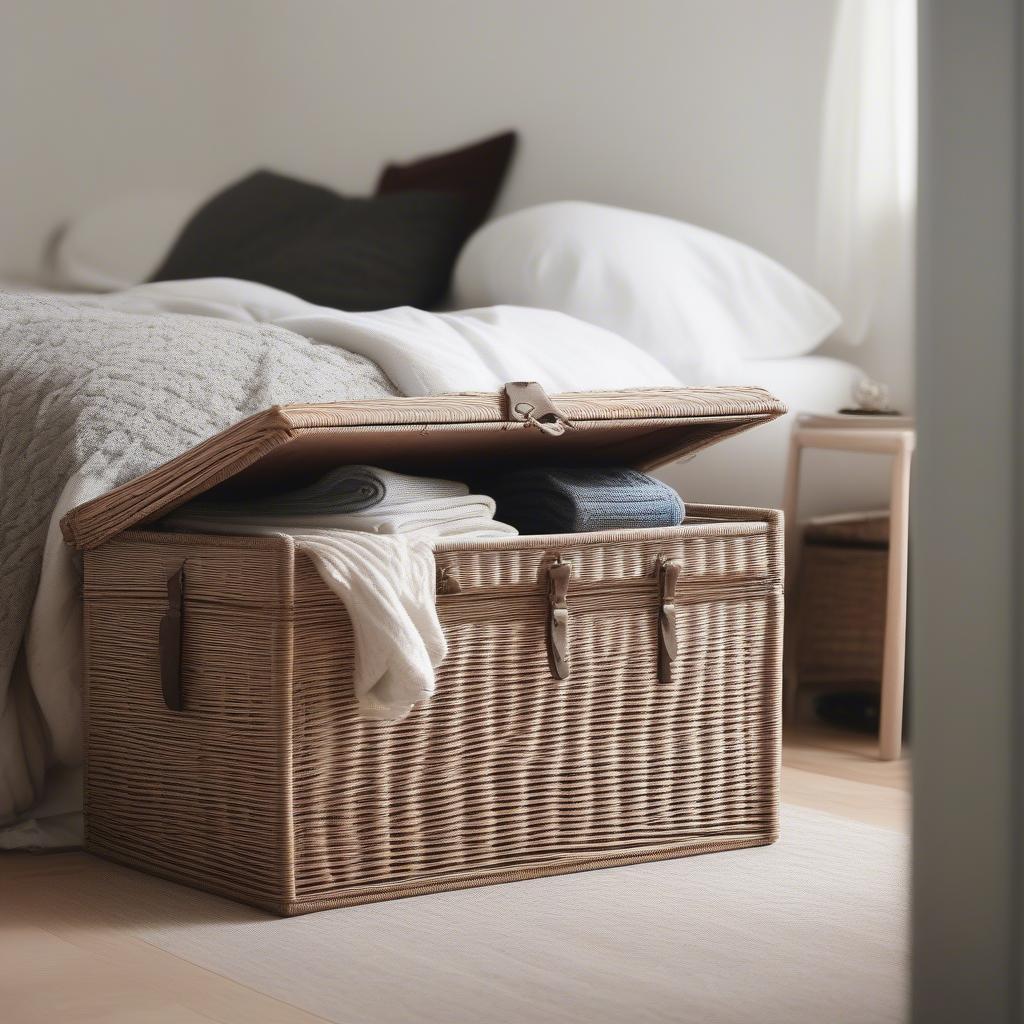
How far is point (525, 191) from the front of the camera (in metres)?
3.57

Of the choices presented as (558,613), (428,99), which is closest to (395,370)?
(558,613)

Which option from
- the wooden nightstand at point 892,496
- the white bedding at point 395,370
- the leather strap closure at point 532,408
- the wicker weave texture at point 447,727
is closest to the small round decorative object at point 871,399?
the wooden nightstand at point 892,496

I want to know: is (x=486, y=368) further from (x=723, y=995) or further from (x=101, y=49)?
(x=101, y=49)

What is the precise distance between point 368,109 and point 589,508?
271cm

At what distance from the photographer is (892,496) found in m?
2.37

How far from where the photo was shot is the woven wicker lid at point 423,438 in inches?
57.1

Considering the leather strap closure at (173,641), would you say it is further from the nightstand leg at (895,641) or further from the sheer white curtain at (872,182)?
the sheer white curtain at (872,182)

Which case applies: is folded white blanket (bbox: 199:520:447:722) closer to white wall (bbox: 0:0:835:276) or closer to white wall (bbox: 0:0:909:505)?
white wall (bbox: 0:0:909:505)

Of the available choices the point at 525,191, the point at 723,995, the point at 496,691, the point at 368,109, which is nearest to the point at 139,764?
the point at 496,691

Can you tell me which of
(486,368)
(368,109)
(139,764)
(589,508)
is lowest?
(139,764)

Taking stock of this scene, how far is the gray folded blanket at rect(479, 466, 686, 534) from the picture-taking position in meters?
1.67

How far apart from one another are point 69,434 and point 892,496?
1.26 metres

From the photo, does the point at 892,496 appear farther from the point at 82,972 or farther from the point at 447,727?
the point at 82,972

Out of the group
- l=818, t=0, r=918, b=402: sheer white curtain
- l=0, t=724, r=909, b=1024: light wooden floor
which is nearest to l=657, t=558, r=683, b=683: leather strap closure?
l=0, t=724, r=909, b=1024: light wooden floor
